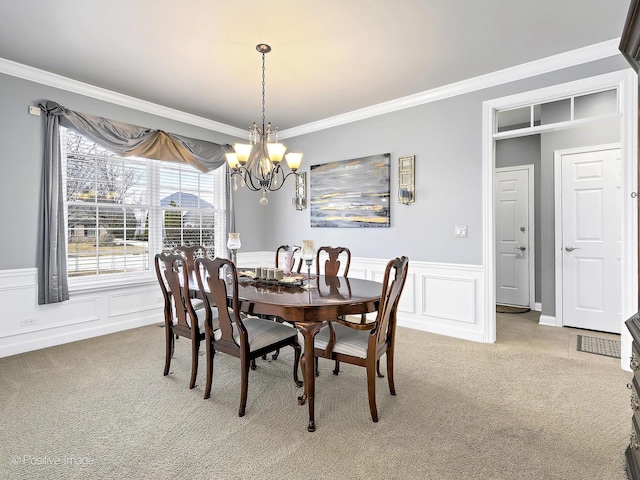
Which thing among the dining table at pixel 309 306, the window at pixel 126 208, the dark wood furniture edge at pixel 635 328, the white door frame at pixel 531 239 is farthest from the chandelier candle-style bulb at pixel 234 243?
the white door frame at pixel 531 239

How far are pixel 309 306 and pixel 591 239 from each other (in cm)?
375

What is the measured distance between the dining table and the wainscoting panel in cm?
160

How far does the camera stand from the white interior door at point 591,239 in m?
3.81

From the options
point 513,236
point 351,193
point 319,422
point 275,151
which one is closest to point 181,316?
point 319,422

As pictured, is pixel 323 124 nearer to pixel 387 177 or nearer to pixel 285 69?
pixel 387 177

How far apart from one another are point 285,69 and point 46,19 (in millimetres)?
1807

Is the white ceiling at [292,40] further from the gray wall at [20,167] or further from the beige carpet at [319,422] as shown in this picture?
the beige carpet at [319,422]

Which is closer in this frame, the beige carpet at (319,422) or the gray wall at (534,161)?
the beige carpet at (319,422)

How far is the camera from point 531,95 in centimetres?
326

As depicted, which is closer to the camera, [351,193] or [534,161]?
[351,193]

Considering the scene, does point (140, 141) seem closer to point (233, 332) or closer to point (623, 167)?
point (233, 332)

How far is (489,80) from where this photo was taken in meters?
3.44

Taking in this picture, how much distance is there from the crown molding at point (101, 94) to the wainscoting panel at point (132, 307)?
→ 183 centimetres

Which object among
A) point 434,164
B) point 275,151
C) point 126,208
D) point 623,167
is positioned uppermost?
point 434,164
